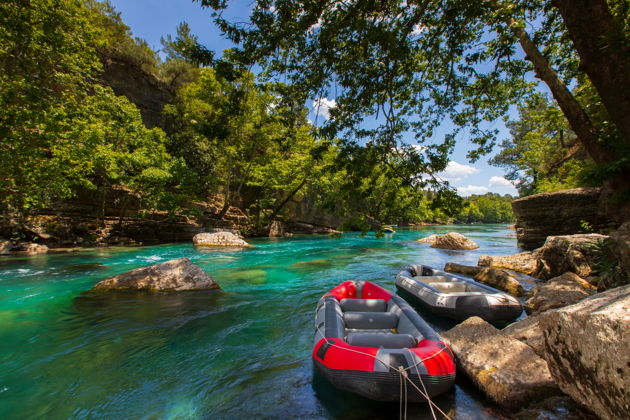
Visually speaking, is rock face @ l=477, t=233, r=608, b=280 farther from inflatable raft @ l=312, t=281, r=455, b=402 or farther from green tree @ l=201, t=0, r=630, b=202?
inflatable raft @ l=312, t=281, r=455, b=402

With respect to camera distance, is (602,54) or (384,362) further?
(602,54)

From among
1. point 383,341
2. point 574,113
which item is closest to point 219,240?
point 383,341

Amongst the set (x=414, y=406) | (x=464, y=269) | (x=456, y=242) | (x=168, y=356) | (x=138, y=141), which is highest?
(x=138, y=141)

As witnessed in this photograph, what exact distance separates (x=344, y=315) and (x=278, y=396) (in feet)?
5.72

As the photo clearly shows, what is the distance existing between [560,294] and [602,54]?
453 centimetres

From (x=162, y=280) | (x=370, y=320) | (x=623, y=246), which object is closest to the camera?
(x=370, y=320)

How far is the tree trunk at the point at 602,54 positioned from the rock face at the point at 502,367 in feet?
12.9

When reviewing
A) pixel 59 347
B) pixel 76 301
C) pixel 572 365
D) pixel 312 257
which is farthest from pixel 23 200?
pixel 572 365

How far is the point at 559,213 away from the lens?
1282cm

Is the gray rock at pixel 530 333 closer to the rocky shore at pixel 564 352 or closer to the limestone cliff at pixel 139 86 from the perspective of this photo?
the rocky shore at pixel 564 352

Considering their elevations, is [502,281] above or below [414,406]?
above

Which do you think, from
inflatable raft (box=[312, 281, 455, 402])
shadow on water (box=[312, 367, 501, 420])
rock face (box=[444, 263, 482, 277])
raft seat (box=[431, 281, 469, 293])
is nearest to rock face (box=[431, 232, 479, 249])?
rock face (box=[444, 263, 482, 277])

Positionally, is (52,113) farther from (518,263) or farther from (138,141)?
(518,263)

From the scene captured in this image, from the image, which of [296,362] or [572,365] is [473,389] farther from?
[296,362]
